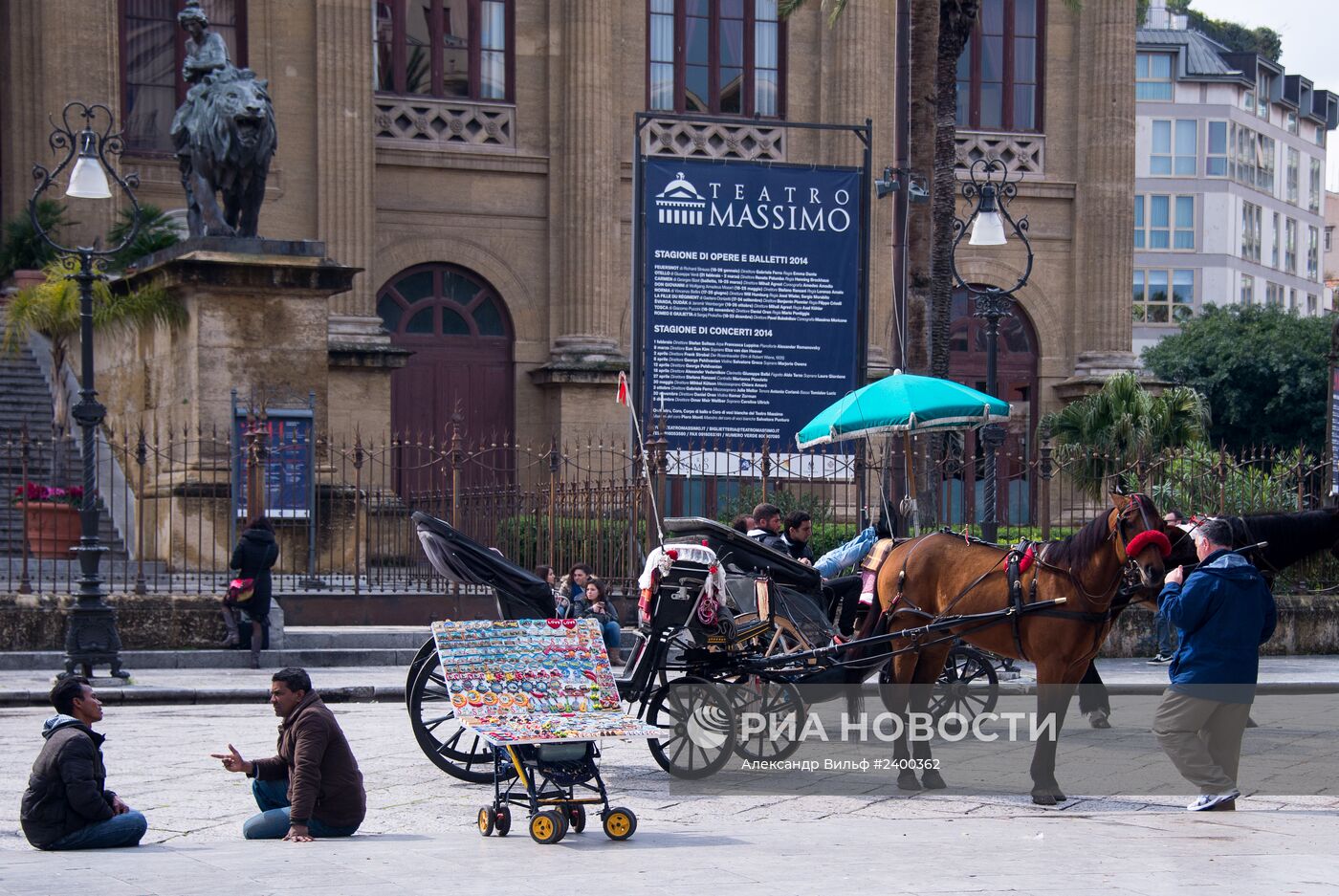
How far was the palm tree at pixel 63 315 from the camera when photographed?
20.6 meters

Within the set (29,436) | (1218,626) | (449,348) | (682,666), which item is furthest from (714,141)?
(1218,626)

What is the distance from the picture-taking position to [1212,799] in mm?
9953

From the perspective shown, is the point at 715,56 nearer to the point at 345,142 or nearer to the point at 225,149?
the point at 345,142

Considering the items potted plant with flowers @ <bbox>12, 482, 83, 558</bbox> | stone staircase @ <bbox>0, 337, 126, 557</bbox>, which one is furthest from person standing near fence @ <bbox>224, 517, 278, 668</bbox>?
potted plant with flowers @ <bbox>12, 482, 83, 558</bbox>

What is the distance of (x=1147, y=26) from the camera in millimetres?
79000

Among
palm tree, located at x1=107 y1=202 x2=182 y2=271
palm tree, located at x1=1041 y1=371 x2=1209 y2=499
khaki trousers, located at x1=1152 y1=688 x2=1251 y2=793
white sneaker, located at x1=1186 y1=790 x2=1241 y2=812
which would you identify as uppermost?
palm tree, located at x1=107 y1=202 x2=182 y2=271

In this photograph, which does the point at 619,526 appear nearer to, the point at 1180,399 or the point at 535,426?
the point at 535,426

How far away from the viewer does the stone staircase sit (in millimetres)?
20453

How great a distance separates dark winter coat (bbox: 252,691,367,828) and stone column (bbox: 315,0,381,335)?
2129 centimetres

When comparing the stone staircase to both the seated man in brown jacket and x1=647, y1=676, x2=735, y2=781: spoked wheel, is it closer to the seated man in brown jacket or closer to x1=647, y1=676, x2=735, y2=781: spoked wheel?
x1=647, y1=676, x2=735, y2=781: spoked wheel

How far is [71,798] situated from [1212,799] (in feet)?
19.7

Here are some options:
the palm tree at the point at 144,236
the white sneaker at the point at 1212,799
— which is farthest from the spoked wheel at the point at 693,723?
the palm tree at the point at 144,236

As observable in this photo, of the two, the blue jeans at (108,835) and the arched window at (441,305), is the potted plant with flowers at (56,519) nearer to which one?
the arched window at (441,305)

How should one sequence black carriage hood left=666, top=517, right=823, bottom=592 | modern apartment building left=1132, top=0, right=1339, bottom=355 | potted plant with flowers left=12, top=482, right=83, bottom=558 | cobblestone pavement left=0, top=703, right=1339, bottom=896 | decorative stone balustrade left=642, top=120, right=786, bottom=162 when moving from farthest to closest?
modern apartment building left=1132, top=0, right=1339, bottom=355
decorative stone balustrade left=642, top=120, right=786, bottom=162
potted plant with flowers left=12, top=482, right=83, bottom=558
black carriage hood left=666, top=517, right=823, bottom=592
cobblestone pavement left=0, top=703, right=1339, bottom=896
